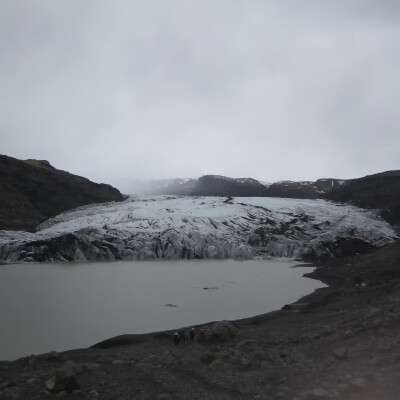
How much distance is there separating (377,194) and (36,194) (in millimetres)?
52068

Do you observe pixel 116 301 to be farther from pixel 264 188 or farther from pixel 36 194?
pixel 264 188

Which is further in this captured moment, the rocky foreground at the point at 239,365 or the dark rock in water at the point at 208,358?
the dark rock in water at the point at 208,358

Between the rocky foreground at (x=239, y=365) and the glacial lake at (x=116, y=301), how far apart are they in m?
1.68

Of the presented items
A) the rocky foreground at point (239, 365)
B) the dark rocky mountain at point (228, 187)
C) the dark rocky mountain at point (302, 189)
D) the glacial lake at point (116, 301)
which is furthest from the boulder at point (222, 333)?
the dark rocky mountain at point (228, 187)

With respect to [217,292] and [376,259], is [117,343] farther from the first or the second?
[376,259]

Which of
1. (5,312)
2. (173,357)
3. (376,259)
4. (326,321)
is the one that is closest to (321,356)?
(173,357)

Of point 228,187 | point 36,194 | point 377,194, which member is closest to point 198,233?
point 36,194

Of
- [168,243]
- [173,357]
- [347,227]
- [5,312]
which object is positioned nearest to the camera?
[173,357]

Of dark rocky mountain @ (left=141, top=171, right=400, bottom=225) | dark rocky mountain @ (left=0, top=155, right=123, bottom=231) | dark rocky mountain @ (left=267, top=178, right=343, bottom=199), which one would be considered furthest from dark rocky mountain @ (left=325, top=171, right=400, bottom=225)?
dark rocky mountain @ (left=0, top=155, right=123, bottom=231)

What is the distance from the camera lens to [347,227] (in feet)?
159

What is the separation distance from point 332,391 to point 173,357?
13.1 feet

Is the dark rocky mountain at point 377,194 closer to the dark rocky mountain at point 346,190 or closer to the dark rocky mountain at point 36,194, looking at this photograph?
the dark rocky mountain at point 346,190

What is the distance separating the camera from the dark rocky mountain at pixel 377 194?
54812 mm

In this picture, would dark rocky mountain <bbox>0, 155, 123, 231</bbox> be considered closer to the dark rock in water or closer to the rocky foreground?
the rocky foreground
